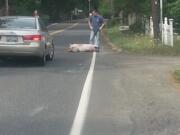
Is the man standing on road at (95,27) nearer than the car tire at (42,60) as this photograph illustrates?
No

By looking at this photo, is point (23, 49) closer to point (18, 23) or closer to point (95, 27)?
point (18, 23)

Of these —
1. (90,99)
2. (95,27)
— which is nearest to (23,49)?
(90,99)

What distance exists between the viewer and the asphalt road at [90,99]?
9.19 meters

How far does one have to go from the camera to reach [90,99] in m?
11.9

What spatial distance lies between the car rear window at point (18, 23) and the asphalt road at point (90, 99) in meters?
1.15

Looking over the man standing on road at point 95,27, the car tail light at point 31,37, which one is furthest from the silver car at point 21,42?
the man standing on road at point 95,27

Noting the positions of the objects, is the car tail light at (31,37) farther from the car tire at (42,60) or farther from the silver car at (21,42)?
the car tire at (42,60)

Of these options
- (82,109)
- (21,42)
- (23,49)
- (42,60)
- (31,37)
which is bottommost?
(82,109)

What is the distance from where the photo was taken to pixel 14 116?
33.2 feet

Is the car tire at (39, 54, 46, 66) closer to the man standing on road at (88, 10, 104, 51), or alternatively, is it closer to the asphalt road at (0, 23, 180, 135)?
the asphalt road at (0, 23, 180, 135)

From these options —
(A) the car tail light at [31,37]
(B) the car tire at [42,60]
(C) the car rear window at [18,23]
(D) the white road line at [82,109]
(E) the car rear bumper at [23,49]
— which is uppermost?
(C) the car rear window at [18,23]

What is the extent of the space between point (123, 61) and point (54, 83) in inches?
262

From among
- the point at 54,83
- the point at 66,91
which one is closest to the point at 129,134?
the point at 66,91

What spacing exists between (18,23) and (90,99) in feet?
25.1
